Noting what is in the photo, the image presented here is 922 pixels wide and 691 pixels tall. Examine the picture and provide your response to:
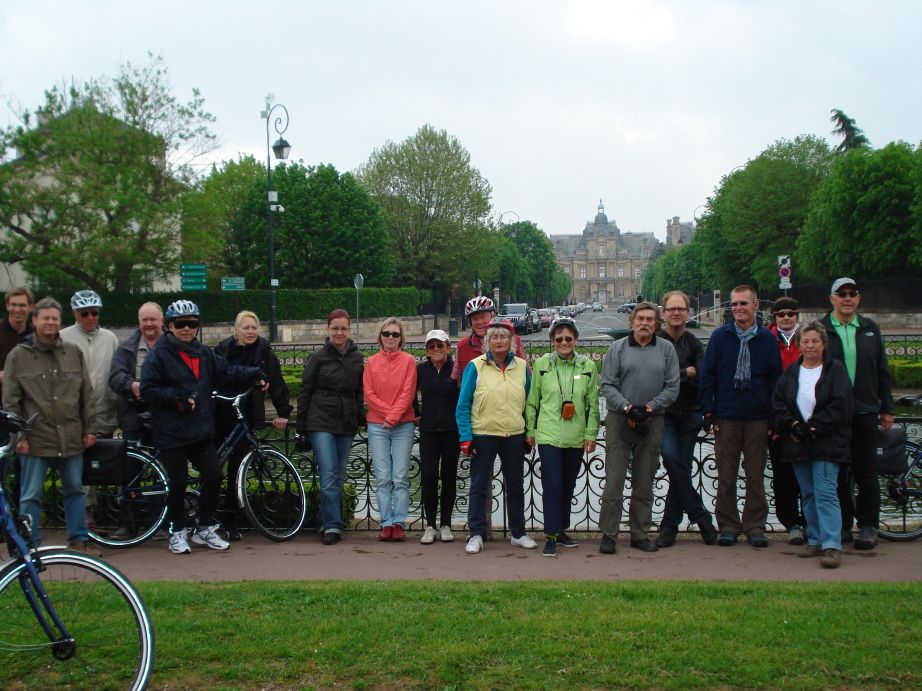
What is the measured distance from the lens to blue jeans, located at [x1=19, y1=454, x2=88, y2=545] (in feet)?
21.1

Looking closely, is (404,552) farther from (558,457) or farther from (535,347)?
(535,347)

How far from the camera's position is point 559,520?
23.3ft

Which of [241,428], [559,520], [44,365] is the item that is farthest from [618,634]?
[44,365]

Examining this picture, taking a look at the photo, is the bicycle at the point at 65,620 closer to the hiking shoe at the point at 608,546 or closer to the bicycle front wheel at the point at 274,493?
the bicycle front wheel at the point at 274,493


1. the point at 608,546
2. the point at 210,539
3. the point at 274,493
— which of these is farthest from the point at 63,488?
the point at 608,546

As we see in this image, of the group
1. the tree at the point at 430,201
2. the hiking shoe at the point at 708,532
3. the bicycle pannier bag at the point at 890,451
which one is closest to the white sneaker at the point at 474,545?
the hiking shoe at the point at 708,532

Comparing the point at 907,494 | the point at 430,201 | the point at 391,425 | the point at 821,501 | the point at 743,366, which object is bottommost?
the point at 907,494

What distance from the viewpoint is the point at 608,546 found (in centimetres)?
699

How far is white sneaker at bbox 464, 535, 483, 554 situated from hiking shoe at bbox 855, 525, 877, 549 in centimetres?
304

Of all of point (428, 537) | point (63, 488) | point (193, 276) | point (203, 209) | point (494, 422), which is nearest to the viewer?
point (63, 488)

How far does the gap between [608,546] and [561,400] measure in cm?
123

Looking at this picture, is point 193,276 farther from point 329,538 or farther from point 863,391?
point 863,391

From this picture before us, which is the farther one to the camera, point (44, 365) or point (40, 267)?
point (40, 267)

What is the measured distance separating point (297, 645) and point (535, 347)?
24.0 m
